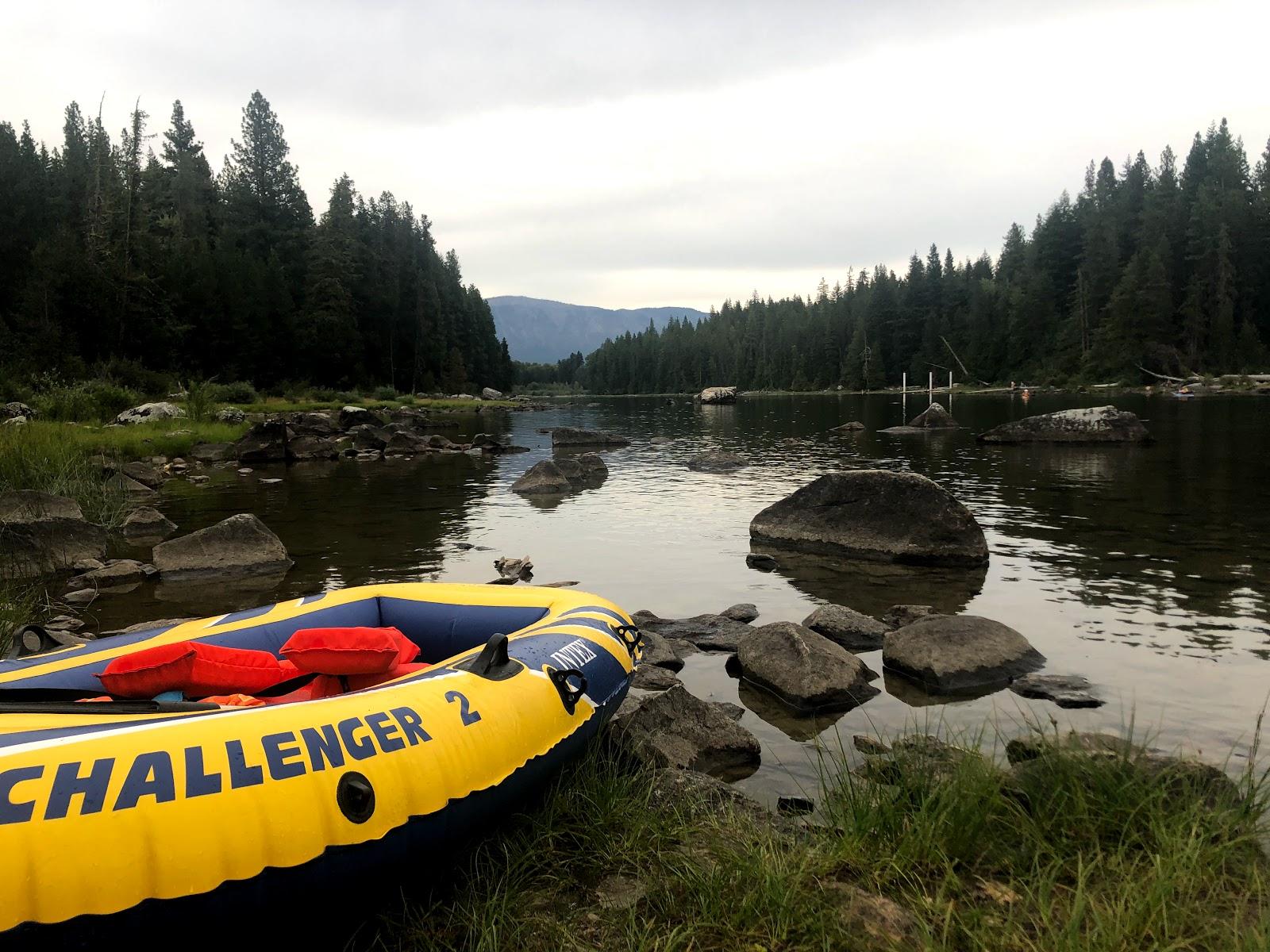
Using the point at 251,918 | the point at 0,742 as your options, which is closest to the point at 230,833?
the point at 251,918

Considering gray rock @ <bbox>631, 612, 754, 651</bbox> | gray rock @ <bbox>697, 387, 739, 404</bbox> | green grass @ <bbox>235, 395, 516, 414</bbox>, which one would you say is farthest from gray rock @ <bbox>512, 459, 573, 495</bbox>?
gray rock @ <bbox>697, 387, 739, 404</bbox>

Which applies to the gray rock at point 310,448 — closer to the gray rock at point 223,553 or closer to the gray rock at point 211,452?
the gray rock at point 211,452

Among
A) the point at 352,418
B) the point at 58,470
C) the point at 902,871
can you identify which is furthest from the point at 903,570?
the point at 352,418

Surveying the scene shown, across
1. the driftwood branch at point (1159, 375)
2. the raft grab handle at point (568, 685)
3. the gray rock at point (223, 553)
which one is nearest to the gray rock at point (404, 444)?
the gray rock at point (223, 553)

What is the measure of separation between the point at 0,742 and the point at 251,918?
1.12 meters

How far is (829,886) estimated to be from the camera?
3285 millimetres

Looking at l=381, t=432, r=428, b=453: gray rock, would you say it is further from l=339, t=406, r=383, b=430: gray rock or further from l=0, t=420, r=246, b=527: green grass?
l=0, t=420, r=246, b=527: green grass

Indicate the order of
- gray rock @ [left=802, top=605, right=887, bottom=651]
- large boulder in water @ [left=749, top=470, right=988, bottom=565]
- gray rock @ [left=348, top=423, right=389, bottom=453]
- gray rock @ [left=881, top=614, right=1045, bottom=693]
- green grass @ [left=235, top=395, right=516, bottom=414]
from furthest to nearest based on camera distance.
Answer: green grass @ [left=235, top=395, right=516, bottom=414] → gray rock @ [left=348, top=423, right=389, bottom=453] → large boulder in water @ [left=749, top=470, right=988, bottom=565] → gray rock @ [left=802, top=605, right=887, bottom=651] → gray rock @ [left=881, top=614, right=1045, bottom=693]

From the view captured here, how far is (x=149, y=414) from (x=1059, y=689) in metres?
31.9

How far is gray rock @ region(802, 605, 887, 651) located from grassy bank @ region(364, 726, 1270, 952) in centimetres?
377

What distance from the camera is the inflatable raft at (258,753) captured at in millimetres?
2682

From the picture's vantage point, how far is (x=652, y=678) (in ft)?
22.3

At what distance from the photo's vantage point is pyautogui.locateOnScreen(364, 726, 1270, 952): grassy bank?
2928 millimetres

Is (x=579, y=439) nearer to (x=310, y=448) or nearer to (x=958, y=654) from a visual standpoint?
(x=310, y=448)
